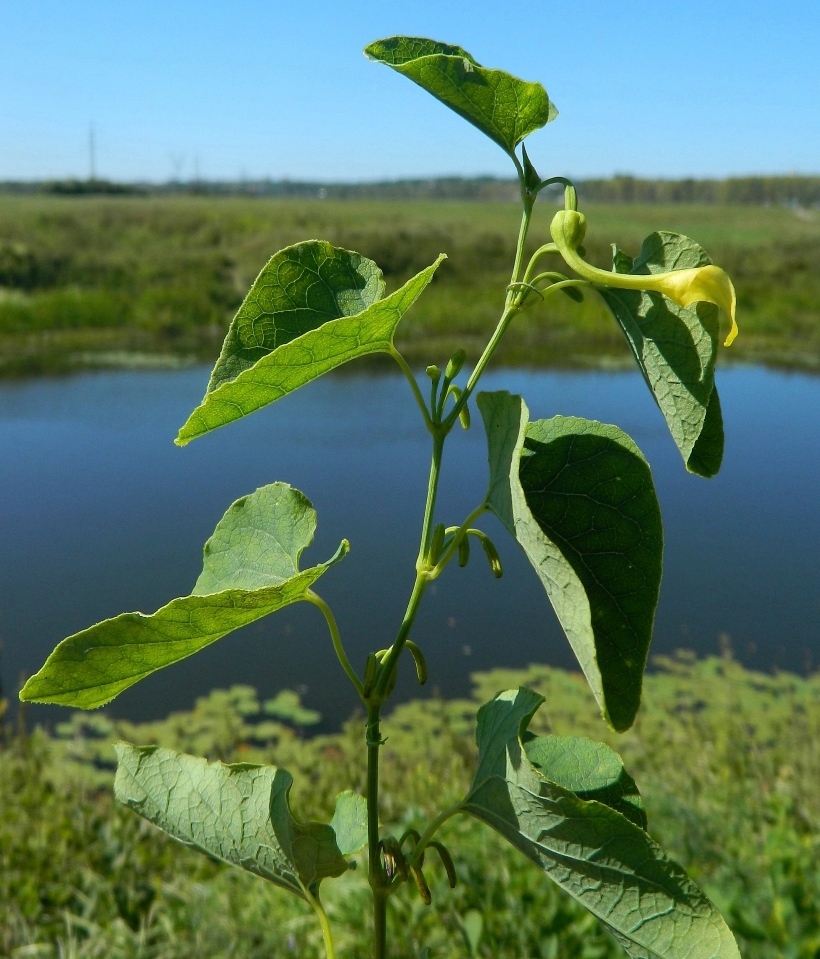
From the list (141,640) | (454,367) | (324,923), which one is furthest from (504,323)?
(324,923)

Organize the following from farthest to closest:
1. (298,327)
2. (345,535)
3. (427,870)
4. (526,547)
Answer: (345,535), (427,870), (298,327), (526,547)

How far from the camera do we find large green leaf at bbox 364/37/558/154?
0.39 meters

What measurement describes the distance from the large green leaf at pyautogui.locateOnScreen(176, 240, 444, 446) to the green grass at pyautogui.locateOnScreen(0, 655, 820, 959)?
3.61 feet

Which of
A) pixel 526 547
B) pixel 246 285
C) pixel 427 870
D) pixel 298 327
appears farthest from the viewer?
pixel 246 285

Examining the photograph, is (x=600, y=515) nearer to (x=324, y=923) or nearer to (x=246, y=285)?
(x=324, y=923)

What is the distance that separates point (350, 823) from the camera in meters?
0.52

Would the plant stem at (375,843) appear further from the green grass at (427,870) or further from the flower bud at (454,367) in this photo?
the green grass at (427,870)

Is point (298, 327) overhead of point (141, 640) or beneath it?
overhead

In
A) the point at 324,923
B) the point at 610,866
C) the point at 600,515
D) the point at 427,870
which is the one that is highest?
the point at 600,515

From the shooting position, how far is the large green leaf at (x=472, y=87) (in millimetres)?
391

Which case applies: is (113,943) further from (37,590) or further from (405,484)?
(405,484)

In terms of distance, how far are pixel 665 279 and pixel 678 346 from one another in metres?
0.03

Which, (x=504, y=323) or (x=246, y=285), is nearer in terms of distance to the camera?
(x=504, y=323)

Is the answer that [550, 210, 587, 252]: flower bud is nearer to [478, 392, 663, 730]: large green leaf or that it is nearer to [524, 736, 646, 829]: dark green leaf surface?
[478, 392, 663, 730]: large green leaf
